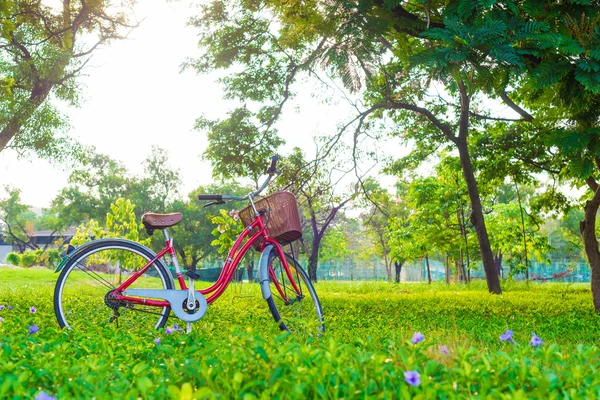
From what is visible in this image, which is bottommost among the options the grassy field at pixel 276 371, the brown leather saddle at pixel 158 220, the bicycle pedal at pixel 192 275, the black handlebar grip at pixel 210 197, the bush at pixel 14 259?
the grassy field at pixel 276 371

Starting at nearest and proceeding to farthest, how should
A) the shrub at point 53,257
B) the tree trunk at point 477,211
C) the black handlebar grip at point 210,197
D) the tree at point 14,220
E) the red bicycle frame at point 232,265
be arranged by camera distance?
the black handlebar grip at point 210,197
the red bicycle frame at point 232,265
the tree trunk at point 477,211
the shrub at point 53,257
the tree at point 14,220

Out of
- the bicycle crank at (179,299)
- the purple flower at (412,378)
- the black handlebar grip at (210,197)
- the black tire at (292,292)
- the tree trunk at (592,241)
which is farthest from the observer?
the tree trunk at (592,241)

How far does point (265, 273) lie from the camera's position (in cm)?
467

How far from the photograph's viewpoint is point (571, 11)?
15.1 ft

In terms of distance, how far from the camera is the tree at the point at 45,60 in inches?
494

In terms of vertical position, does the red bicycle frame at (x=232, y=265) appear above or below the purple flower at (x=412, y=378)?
above

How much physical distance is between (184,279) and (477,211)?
855 centimetres

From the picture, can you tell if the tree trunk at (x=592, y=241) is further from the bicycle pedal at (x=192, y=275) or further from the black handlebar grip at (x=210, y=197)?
the bicycle pedal at (x=192, y=275)

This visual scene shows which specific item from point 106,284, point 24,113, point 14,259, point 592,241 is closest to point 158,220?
point 106,284

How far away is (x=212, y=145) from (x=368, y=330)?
6.29m

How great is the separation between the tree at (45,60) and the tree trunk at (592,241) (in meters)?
10.5

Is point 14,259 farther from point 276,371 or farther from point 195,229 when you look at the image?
point 276,371

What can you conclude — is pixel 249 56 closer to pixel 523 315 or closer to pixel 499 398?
pixel 523 315

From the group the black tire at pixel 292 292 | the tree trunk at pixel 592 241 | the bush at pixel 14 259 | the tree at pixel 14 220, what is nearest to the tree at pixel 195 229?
the bush at pixel 14 259
